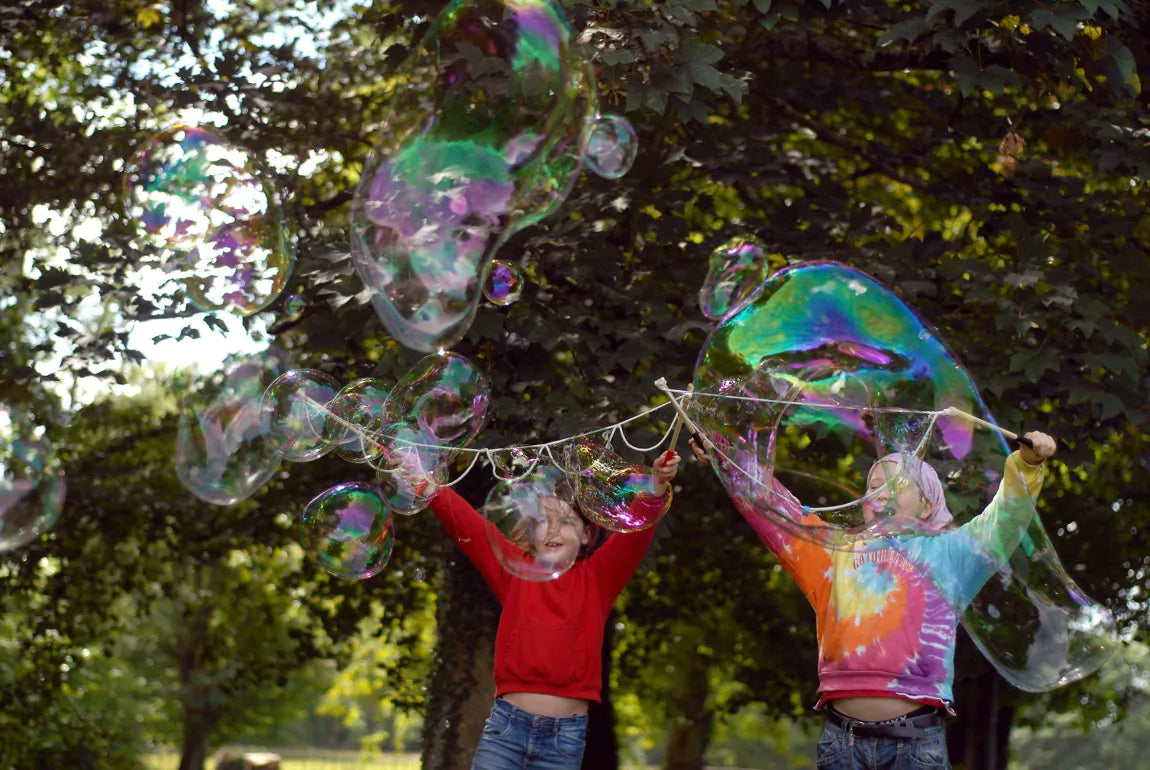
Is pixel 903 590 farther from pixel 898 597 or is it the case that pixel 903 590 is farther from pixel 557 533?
pixel 557 533

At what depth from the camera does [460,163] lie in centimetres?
445

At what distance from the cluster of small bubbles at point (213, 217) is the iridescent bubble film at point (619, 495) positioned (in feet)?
5.84

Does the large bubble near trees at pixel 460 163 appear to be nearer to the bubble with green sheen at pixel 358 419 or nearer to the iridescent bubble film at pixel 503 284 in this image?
the bubble with green sheen at pixel 358 419

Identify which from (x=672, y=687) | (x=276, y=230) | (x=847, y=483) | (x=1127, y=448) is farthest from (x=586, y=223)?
(x=672, y=687)

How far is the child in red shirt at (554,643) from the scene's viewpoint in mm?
4289

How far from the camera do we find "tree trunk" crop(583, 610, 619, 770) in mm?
9773

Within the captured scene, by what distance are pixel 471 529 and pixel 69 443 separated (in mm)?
7589

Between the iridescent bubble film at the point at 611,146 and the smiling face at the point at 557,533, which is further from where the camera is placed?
the iridescent bubble film at the point at 611,146

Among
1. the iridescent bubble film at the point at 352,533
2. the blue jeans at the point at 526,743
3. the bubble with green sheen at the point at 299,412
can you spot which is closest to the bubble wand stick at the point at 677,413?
the blue jeans at the point at 526,743

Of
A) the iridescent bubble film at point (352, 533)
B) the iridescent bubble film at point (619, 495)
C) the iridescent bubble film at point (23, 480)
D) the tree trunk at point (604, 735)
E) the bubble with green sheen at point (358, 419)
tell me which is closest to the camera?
the iridescent bubble film at point (619, 495)

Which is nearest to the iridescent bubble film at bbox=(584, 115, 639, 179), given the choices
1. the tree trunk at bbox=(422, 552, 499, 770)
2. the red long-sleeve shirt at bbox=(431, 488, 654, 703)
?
the red long-sleeve shirt at bbox=(431, 488, 654, 703)

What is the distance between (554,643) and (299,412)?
1698 millimetres

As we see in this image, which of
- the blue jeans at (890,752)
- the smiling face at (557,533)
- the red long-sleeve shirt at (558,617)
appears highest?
the smiling face at (557,533)

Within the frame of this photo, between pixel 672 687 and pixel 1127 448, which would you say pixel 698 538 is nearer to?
pixel 1127 448
